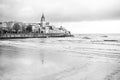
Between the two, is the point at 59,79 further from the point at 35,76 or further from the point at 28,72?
the point at 28,72

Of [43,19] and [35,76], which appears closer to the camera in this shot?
[35,76]

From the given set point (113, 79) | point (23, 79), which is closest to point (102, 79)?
point (113, 79)

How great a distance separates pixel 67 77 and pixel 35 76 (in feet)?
5.20

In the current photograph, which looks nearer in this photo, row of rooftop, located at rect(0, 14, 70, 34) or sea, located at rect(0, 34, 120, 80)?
sea, located at rect(0, 34, 120, 80)

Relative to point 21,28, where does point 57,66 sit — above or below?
below

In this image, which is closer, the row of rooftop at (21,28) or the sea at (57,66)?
the sea at (57,66)

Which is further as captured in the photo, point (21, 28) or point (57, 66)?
point (21, 28)

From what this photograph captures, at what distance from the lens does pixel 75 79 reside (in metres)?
7.13

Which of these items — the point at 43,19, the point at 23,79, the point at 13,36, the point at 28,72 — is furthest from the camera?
the point at 43,19

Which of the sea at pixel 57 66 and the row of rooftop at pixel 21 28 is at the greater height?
the row of rooftop at pixel 21 28

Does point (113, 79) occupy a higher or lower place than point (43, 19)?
lower

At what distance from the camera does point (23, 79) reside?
22.6 feet

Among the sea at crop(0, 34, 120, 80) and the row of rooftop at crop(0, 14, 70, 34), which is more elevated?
the row of rooftop at crop(0, 14, 70, 34)

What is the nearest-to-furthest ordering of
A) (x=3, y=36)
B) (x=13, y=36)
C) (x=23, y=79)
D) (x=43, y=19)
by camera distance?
(x=23, y=79) → (x=3, y=36) → (x=13, y=36) → (x=43, y=19)
